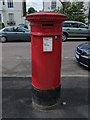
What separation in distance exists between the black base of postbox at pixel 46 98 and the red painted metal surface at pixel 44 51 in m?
0.08

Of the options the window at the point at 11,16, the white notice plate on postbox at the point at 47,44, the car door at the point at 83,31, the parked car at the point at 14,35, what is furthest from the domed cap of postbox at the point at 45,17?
the window at the point at 11,16

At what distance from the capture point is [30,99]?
15.5ft

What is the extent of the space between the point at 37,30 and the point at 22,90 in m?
1.82

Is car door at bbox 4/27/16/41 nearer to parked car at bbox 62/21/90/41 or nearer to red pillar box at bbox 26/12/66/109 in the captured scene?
parked car at bbox 62/21/90/41

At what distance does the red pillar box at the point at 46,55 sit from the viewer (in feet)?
12.8

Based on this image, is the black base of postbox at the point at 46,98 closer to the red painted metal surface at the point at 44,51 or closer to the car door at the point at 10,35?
the red painted metal surface at the point at 44,51

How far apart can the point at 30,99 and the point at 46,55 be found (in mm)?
1212

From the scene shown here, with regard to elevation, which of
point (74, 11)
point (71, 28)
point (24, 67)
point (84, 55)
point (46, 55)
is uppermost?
point (74, 11)

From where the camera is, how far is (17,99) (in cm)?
470

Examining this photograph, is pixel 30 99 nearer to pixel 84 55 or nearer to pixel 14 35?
pixel 84 55

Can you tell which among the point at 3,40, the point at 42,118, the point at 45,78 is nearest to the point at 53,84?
the point at 45,78

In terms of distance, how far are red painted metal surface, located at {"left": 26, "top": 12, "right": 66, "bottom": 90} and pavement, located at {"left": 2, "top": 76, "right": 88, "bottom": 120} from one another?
49 cm

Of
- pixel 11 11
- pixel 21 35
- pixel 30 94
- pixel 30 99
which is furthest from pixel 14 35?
pixel 11 11

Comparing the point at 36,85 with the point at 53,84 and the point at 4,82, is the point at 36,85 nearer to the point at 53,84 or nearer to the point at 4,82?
the point at 53,84
